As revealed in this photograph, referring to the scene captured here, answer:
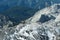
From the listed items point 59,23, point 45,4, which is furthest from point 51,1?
point 59,23

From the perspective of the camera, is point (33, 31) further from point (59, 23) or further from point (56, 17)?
point (56, 17)

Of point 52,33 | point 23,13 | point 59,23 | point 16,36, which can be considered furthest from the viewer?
point 23,13

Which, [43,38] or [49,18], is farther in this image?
[49,18]

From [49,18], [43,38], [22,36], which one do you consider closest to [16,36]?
[22,36]

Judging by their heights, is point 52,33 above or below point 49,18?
below

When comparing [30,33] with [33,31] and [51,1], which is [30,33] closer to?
[33,31]

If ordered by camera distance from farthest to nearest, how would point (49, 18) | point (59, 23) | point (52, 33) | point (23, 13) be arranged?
point (23, 13), point (49, 18), point (59, 23), point (52, 33)

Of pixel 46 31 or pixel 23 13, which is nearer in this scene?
pixel 46 31

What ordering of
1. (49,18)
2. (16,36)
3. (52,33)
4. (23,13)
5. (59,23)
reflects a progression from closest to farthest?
1. (16,36)
2. (52,33)
3. (59,23)
4. (49,18)
5. (23,13)

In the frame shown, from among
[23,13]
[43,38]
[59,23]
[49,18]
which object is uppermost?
[23,13]
